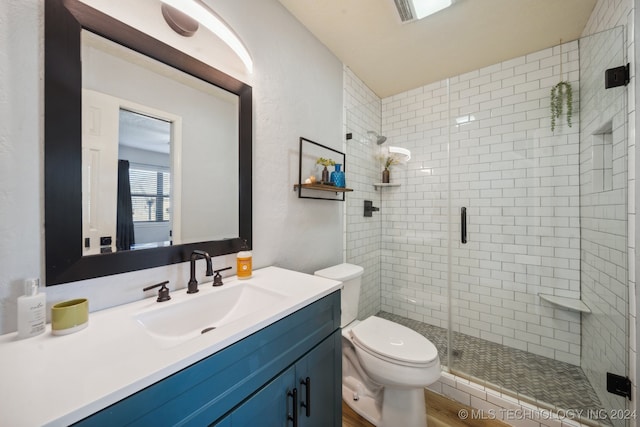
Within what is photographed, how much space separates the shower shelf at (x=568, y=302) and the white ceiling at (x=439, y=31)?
2013 mm

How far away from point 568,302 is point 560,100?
1564 mm

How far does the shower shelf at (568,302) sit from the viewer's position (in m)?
1.69

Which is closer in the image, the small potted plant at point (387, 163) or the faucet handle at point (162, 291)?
the faucet handle at point (162, 291)

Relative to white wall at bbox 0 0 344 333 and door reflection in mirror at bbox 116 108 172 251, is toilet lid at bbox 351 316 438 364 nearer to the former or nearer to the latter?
white wall at bbox 0 0 344 333

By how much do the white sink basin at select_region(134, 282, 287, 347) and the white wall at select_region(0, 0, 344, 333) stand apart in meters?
0.15

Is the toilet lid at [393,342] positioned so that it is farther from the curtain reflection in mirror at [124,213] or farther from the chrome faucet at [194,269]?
the curtain reflection in mirror at [124,213]

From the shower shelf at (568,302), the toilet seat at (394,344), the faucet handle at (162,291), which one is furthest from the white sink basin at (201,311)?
the shower shelf at (568,302)

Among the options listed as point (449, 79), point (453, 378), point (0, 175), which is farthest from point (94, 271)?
point (449, 79)

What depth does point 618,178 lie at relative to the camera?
1329 millimetres

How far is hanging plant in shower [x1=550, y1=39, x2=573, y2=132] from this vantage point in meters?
1.82

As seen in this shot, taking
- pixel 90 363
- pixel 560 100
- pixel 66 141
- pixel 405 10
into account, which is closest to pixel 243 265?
pixel 90 363

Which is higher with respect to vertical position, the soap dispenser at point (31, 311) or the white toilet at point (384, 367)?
the soap dispenser at point (31, 311)

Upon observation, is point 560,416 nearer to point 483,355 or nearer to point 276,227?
point 483,355

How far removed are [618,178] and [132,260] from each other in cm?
246
